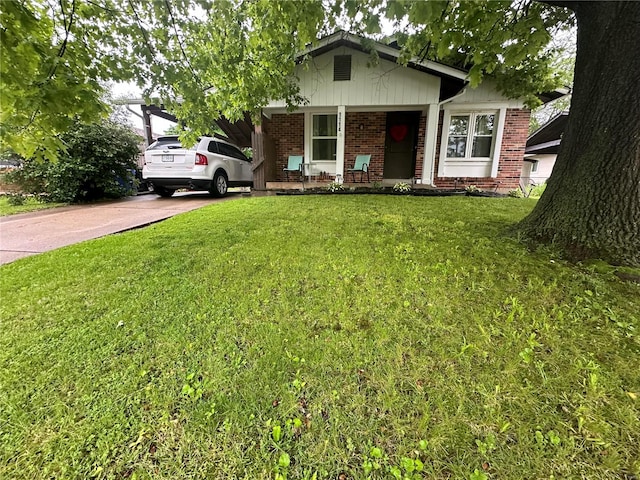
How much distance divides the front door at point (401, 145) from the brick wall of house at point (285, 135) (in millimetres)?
3114

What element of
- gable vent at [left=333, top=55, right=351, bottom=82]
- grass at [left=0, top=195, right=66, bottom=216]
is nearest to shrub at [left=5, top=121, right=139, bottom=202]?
grass at [left=0, top=195, right=66, bottom=216]

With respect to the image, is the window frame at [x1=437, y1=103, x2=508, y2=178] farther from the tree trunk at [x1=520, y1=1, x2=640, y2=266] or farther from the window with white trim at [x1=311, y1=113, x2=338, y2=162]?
the tree trunk at [x1=520, y1=1, x2=640, y2=266]

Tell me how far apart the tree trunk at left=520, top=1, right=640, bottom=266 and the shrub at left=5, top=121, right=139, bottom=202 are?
10077mm

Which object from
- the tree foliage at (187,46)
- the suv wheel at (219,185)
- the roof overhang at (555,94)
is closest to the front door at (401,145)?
the roof overhang at (555,94)

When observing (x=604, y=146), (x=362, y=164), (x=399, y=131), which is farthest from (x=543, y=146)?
(x=604, y=146)

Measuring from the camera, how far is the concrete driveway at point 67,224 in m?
4.18

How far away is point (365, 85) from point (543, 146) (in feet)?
47.0

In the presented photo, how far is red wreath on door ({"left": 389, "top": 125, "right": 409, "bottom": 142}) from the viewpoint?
10.0 metres

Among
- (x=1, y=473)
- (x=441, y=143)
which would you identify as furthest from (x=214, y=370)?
(x=441, y=143)

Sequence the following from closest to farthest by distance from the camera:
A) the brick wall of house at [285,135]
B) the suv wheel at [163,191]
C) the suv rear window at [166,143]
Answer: the suv rear window at [166,143] < the suv wheel at [163,191] < the brick wall of house at [285,135]

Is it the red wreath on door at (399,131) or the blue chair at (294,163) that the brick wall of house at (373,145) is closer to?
the blue chair at (294,163)

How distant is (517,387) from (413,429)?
68cm

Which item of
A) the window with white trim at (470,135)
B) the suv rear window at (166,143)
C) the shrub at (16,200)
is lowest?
the shrub at (16,200)

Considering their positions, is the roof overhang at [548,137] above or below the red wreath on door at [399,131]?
above
